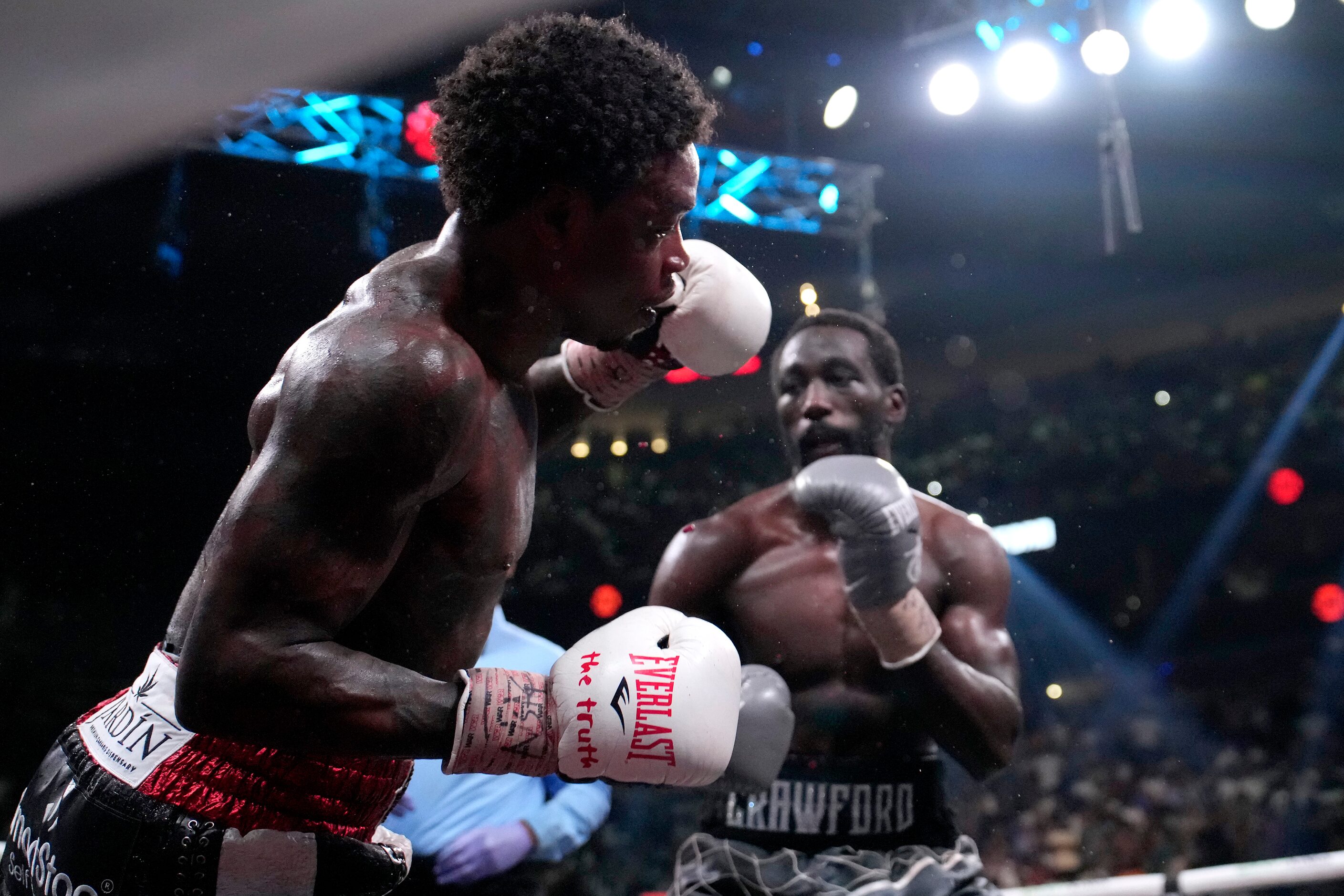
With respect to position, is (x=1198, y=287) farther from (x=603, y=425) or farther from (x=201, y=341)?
(x=201, y=341)

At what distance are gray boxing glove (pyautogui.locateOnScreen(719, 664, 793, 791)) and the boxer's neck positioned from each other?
833mm

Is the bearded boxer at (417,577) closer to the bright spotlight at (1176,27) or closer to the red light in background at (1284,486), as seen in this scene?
the bright spotlight at (1176,27)

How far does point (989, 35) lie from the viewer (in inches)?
178

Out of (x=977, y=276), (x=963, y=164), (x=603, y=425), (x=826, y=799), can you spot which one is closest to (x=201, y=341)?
(x=603, y=425)

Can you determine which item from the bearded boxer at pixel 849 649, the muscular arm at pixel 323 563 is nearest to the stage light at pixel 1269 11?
the bearded boxer at pixel 849 649

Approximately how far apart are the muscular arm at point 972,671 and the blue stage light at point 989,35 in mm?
2999

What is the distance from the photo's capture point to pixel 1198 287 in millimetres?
9242

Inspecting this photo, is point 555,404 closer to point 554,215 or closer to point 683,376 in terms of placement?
point 554,215

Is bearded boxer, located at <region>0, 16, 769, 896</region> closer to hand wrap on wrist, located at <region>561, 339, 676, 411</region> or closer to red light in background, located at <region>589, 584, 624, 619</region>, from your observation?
hand wrap on wrist, located at <region>561, 339, 676, 411</region>

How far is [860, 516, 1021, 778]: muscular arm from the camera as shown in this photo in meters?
2.05

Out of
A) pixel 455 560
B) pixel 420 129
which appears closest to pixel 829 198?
pixel 420 129

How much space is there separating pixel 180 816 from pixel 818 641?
1355 millimetres

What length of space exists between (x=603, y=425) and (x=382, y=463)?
153 inches

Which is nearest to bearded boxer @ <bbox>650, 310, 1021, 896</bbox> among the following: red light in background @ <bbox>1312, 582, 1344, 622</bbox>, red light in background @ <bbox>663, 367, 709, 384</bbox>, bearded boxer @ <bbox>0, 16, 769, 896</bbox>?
red light in background @ <bbox>663, 367, 709, 384</bbox>
